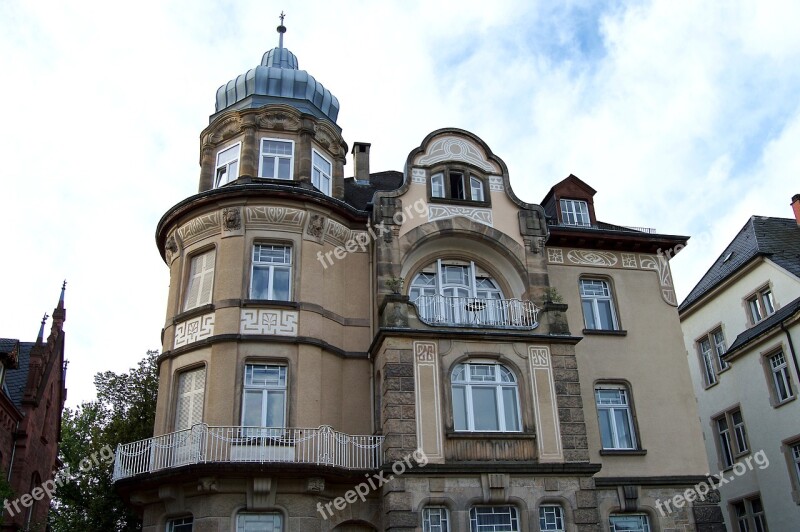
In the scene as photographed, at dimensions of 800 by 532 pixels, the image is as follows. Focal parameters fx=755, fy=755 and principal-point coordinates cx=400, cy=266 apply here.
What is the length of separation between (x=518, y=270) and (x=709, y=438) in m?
14.0

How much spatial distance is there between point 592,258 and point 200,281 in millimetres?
11588

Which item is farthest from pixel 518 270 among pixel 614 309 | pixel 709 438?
pixel 709 438

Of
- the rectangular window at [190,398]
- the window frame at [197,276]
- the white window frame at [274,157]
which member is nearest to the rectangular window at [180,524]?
the rectangular window at [190,398]

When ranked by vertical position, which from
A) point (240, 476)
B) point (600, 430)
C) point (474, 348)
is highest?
point (474, 348)

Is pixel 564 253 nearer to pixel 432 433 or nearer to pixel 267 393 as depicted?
pixel 432 433

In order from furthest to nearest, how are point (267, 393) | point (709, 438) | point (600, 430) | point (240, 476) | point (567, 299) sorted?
point (709, 438)
point (567, 299)
point (600, 430)
point (267, 393)
point (240, 476)

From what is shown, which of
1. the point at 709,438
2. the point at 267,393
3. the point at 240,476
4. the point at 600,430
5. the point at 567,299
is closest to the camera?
the point at 240,476

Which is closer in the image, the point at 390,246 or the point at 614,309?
the point at 390,246

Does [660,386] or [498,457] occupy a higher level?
Answer: [660,386]

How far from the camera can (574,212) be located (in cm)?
2448

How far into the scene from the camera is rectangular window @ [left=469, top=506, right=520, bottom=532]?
1752 cm

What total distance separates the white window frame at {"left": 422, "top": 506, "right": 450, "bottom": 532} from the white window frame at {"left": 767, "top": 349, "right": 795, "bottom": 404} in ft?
47.6

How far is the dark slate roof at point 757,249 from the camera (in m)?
27.8

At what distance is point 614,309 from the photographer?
22547mm
